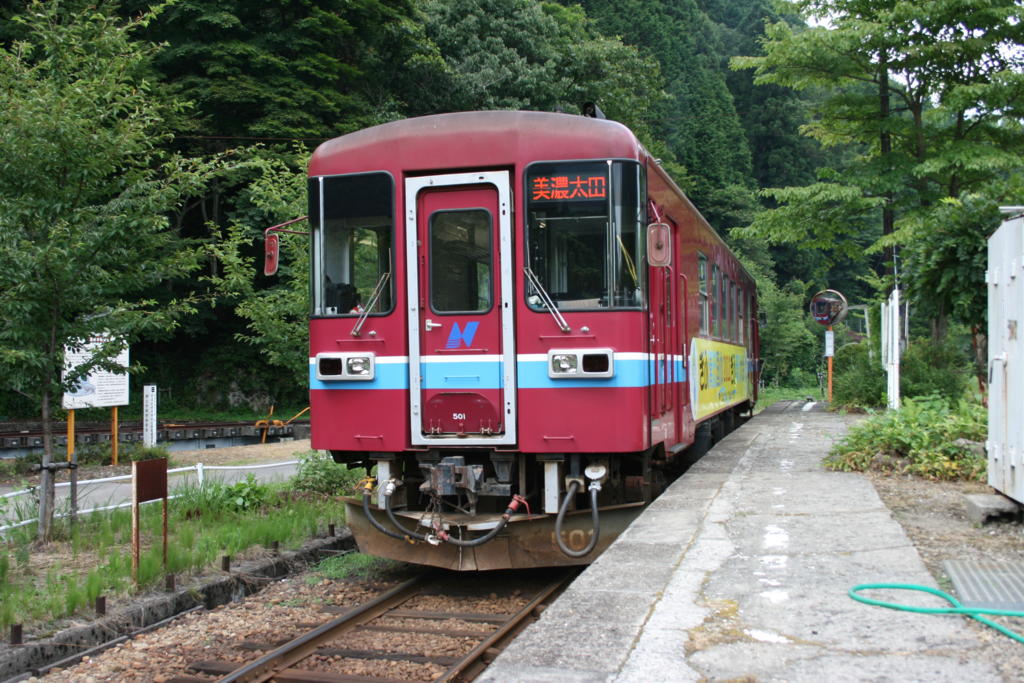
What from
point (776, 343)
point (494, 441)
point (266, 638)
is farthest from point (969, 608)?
point (776, 343)

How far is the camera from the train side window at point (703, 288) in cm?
1005

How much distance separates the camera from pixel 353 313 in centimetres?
705

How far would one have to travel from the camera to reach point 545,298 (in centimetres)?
667

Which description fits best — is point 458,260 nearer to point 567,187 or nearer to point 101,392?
point 567,187

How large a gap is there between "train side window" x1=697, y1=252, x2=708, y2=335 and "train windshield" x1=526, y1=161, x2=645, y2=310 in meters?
3.42

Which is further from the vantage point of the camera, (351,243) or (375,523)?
(351,243)

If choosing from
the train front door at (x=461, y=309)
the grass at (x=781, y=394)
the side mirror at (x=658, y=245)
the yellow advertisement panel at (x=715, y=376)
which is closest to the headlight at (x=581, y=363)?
the train front door at (x=461, y=309)

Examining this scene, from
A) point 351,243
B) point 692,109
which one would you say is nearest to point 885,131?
point 351,243

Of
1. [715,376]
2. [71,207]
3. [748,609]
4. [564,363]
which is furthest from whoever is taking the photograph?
[715,376]

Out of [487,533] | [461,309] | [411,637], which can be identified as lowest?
[411,637]

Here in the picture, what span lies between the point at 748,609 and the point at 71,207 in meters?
6.54

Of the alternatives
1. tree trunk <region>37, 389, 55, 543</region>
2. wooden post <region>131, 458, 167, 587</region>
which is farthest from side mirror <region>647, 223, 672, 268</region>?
tree trunk <region>37, 389, 55, 543</region>

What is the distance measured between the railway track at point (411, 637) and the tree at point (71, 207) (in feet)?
11.1

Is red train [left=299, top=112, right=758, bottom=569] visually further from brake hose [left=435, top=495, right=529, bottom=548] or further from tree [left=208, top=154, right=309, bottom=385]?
tree [left=208, top=154, right=309, bottom=385]
